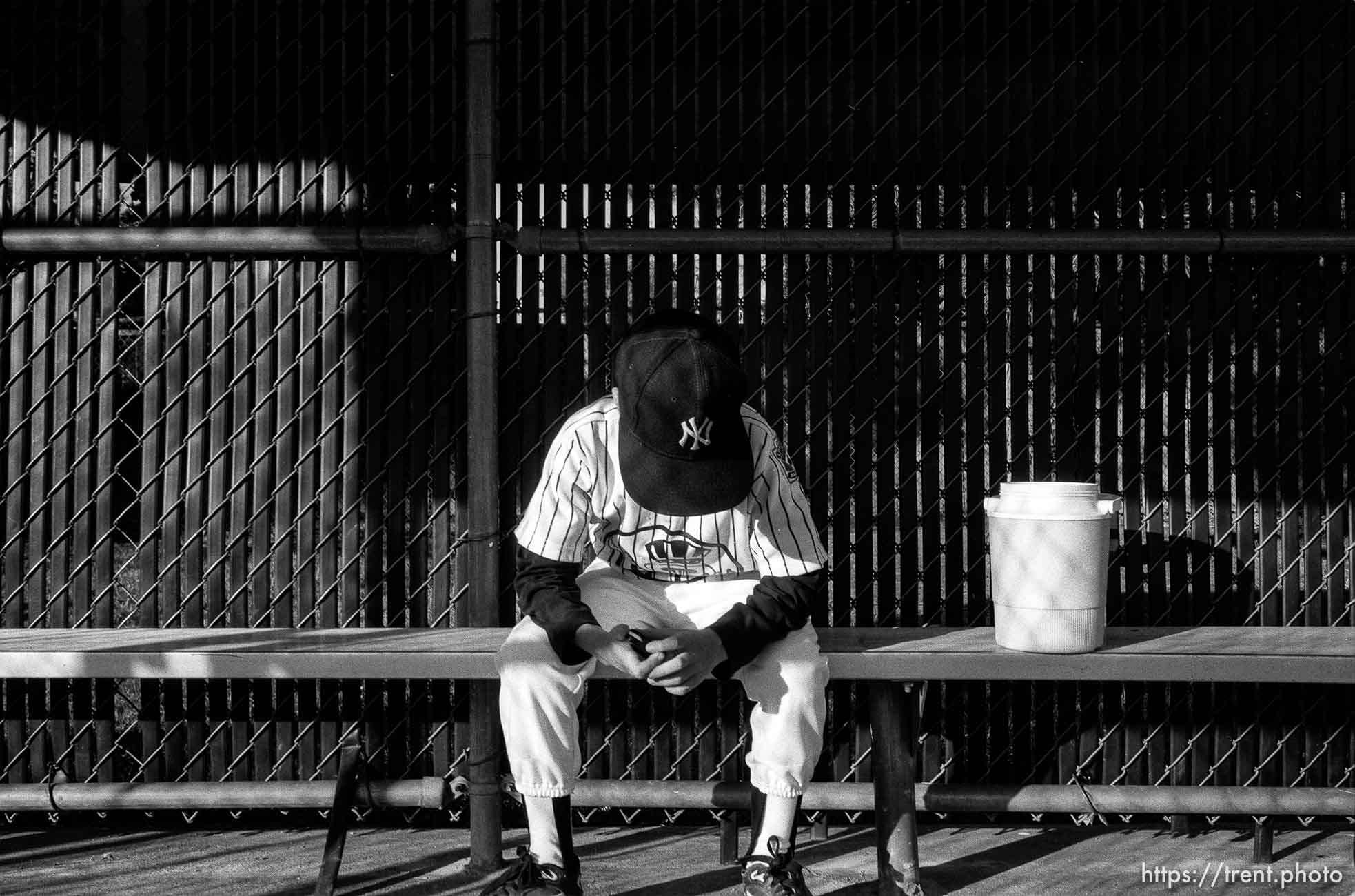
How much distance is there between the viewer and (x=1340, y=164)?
12.0 feet

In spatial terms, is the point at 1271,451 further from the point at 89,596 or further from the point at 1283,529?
the point at 89,596

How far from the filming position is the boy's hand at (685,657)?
261 centimetres

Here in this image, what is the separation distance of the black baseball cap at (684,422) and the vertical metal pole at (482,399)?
60cm

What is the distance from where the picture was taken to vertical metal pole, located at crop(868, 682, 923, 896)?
115 inches

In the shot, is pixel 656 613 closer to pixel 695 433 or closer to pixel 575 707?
pixel 575 707

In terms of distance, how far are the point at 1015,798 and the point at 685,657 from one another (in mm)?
1244

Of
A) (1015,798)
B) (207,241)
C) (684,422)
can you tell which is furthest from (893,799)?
(207,241)

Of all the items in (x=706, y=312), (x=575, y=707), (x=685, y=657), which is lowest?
(x=575, y=707)

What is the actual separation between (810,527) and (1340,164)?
2.19 metres

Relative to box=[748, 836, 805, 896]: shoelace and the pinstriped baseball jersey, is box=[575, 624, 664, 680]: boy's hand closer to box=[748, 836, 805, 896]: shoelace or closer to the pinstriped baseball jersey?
the pinstriped baseball jersey

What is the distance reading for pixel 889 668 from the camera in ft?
9.36

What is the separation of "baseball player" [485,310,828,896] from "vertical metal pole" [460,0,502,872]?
1.23 feet

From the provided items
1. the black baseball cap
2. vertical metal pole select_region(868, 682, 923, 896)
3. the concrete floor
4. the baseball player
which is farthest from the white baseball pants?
the concrete floor

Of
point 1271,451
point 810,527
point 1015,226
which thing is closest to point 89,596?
point 810,527
